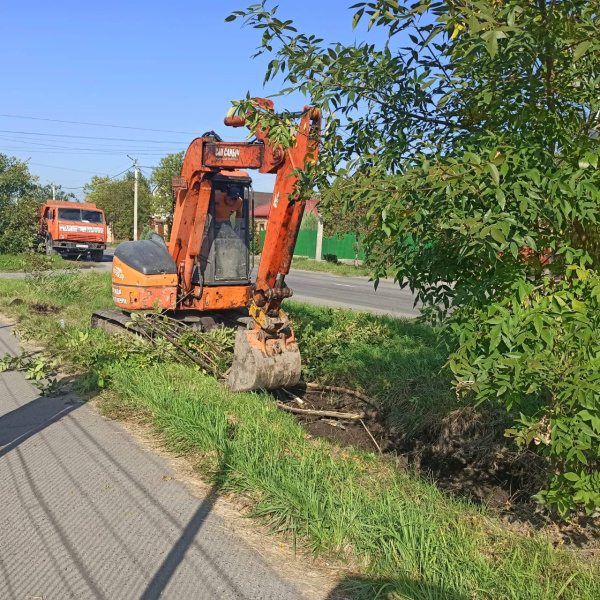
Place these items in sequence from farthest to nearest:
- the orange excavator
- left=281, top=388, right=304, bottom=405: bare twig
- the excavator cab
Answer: the excavator cab < the orange excavator < left=281, top=388, right=304, bottom=405: bare twig

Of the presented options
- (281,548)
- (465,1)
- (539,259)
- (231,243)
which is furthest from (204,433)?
(231,243)

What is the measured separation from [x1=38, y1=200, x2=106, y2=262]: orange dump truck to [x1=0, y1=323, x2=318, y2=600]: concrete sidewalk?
2653cm

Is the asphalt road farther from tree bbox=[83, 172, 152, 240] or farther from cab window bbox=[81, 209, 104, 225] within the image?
tree bbox=[83, 172, 152, 240]

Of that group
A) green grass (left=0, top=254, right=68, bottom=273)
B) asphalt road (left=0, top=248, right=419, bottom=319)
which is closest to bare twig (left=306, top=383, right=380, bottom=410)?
asphalt road (left=0, top=248, right=419, bottom=319)

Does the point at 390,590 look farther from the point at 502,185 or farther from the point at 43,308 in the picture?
the point at 43,308

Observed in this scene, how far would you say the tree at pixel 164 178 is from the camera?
167ft

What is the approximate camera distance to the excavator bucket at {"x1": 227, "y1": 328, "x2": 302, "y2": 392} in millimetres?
7066

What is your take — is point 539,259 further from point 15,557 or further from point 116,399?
point 116,399

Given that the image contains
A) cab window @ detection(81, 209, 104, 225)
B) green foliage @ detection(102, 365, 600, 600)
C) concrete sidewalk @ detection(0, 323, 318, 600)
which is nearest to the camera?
green foliage @ detection(102, 365, 600, 600)

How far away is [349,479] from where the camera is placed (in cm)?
463

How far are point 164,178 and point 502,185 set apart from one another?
173ft

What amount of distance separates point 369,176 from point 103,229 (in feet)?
98.7

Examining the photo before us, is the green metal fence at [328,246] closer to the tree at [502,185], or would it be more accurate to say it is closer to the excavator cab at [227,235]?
the excavator cab at [227,235]

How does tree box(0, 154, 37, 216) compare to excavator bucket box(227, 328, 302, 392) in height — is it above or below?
above
